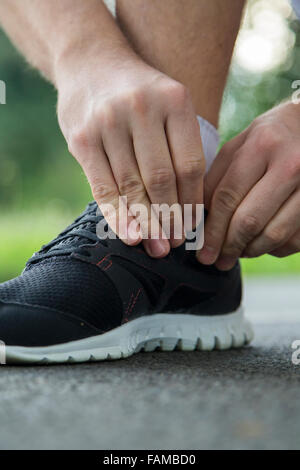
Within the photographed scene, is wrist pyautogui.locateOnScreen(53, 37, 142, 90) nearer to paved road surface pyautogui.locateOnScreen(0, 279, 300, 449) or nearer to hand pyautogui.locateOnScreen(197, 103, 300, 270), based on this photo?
hand pyautogui.locateOnScreen(197, 103, 300, 270)

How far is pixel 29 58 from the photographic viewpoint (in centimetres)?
96

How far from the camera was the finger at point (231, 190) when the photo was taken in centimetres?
85

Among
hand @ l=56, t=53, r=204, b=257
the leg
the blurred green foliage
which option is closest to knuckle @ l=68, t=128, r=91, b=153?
hand @ l=56, t=53, r=204, b=257

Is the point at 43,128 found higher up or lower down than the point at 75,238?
higher up

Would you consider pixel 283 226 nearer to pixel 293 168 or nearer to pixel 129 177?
pixel 293 168

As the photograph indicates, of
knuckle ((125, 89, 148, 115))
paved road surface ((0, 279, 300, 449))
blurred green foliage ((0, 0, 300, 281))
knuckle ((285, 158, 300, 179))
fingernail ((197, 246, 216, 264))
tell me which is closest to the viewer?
paved road surface ((0, 279, 300, 449))

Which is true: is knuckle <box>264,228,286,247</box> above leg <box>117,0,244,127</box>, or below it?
below

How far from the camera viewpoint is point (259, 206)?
0.84 meters

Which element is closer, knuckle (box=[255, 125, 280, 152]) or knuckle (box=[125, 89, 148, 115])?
knuckle (box=[125, 89, 148, 115])

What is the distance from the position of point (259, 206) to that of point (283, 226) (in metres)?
0.05

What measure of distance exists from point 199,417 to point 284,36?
32.3 feet

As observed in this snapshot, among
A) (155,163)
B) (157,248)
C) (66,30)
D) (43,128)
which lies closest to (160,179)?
(155,163)

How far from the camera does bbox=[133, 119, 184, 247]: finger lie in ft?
2.30

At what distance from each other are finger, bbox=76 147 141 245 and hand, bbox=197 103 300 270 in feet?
0.56
